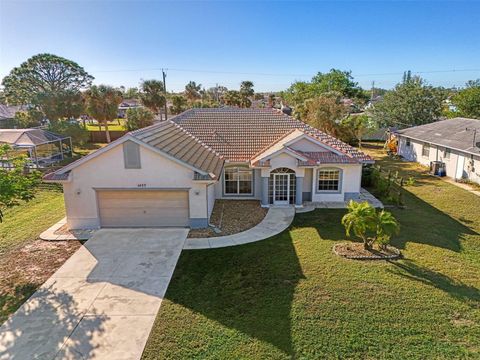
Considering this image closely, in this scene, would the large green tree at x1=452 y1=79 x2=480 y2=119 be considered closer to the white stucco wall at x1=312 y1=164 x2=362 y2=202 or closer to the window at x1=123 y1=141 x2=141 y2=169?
the white stucco wall at x1=312 y1=164 x2=362 y2=202

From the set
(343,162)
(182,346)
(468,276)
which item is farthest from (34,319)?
(343,162)

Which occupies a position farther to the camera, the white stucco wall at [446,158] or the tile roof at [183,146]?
the white stucco wall at [446,158]

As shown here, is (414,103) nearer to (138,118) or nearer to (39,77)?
(138,118)

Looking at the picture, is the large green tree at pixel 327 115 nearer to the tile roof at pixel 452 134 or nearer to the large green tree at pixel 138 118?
the tile roof at pixel 452 134

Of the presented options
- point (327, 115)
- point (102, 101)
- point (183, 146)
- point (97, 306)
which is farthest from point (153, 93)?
point (97, 306)

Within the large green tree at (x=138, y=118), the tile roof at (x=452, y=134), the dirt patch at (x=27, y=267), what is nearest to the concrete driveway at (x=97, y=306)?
the dirt patch at (x=27, y=267)

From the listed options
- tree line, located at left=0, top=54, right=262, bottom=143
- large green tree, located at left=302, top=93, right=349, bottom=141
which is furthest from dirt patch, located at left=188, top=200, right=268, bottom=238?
tree line, located at left=0, top=54, right=262, bottom=143

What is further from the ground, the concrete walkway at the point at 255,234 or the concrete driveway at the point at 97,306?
the concrete walkway at the point at 255,234

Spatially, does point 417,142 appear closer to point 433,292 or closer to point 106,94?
point 433,292
